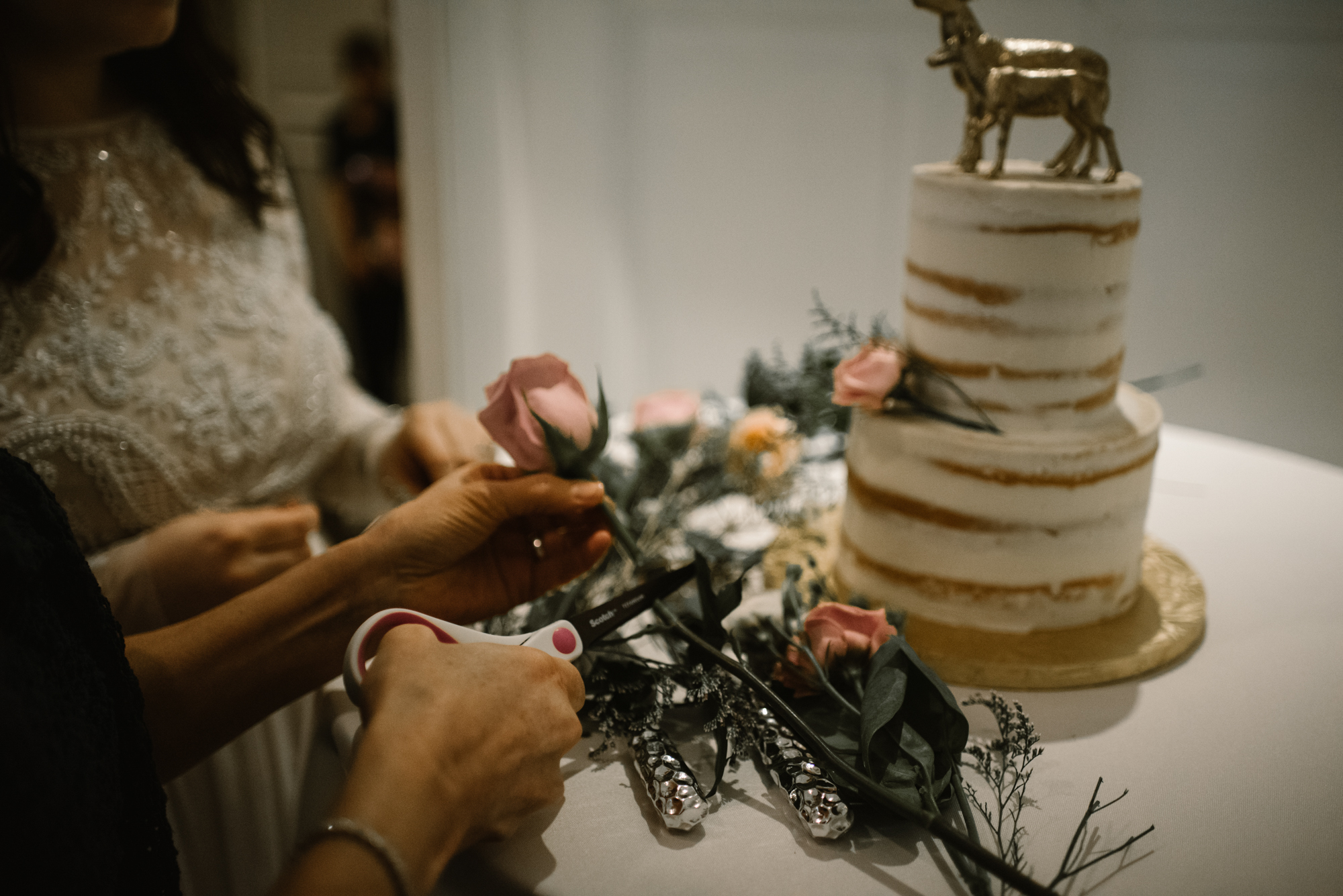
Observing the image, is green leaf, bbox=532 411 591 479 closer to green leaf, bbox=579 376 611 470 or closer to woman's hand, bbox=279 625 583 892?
green leaf, bbox=579 376 611 470

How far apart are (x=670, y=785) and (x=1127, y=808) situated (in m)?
0.34

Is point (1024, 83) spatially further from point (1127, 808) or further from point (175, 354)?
point (175, 354)

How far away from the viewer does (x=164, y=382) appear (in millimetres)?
1057

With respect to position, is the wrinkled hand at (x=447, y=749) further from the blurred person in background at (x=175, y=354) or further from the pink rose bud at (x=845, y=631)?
the blurred person in background at (x=175, y=354)

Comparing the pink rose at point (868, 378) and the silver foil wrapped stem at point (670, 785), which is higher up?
the pink rose at point (868, 378)

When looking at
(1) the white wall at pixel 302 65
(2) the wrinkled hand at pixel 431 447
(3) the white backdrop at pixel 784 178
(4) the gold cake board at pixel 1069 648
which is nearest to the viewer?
(4) the gold cake board at pixel 1069 648

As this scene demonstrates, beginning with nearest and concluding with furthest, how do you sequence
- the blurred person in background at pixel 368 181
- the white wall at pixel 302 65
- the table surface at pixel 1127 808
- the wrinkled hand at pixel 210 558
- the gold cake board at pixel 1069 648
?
1. the table surface at pixel 1127 808
2. the gold cake board at pixel 1069 648
3. the wrinkled hand at pixel 210 558
4. the blurred person in background at pixel 368 181
5. the white wall at pixel 302 65

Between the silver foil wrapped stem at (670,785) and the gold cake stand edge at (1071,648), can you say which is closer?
the silver foil wrapped stem at (670,785)

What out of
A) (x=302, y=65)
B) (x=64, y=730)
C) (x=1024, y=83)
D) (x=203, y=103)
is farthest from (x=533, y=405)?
(x=302, y=65)

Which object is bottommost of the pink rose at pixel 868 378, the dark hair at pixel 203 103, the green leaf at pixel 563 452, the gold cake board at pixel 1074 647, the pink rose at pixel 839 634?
the gold cake board at pixel 1074 647

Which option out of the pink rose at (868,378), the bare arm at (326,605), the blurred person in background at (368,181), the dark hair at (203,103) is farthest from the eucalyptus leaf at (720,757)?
the blurred person in background at (368,181)

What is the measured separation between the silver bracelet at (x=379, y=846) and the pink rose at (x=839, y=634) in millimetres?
343

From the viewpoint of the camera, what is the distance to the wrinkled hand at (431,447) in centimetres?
112

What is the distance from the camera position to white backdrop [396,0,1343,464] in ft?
5.04
